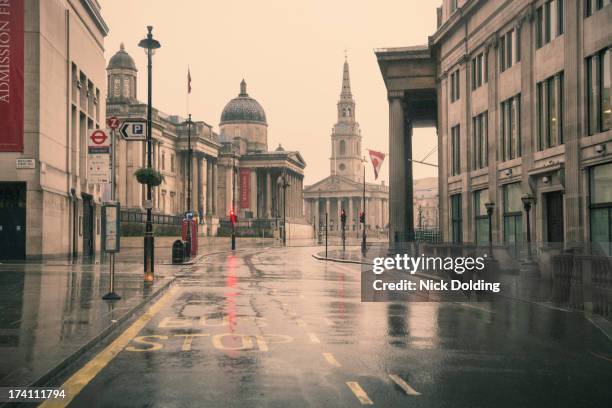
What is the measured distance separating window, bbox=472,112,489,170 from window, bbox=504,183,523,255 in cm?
383

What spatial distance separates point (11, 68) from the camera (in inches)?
1542

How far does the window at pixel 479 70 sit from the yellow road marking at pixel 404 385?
3185 cm

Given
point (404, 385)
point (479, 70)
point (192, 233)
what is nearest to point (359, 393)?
point (404, 385)

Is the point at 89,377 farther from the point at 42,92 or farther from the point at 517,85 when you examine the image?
the point at 42,92

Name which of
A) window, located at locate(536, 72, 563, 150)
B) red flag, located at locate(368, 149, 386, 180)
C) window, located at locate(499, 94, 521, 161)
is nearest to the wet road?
window, located at locate(536, 72, 563, 150)

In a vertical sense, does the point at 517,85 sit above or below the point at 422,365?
above

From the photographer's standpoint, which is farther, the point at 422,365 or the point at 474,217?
the point at 474,217

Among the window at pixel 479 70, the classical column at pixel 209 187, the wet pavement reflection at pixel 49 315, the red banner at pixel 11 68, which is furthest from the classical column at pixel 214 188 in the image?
the wet pavement reflection at pixel 49 315

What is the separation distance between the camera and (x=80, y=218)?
50.1 m

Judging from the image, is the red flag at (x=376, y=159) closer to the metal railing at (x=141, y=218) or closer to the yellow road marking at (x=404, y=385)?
the metal railing at (x=141, y=218)

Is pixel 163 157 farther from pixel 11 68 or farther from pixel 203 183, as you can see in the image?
pixel 11 68

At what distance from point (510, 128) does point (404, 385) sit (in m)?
28.7

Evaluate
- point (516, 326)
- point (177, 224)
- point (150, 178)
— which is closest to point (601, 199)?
point (516, 326)

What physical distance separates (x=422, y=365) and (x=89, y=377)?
14.5ft
